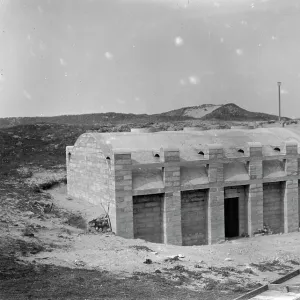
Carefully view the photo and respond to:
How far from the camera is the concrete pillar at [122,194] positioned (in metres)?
18.3

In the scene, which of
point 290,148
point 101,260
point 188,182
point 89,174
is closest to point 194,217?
point 188,182

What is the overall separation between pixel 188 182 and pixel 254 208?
3860 millimetres

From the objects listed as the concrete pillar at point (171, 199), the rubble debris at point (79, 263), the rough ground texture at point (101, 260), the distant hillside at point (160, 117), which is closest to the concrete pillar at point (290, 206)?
the rough ground texture at point (101, 260)

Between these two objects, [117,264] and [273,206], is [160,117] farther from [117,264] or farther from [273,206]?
[117,264]

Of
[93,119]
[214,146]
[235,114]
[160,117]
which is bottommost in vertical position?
[214,146]

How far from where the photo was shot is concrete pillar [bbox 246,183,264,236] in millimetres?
21422

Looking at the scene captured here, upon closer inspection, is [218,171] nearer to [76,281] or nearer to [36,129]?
[76,281]

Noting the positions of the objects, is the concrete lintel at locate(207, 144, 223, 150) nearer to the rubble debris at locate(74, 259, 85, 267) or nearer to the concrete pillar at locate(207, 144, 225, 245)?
the concrete pillar at locate(207, 144, 225, 245)

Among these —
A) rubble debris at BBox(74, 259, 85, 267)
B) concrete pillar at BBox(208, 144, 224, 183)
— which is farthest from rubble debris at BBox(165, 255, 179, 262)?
concrete pillar at BBox(208, 144, 224, 183)

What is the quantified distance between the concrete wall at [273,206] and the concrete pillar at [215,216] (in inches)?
113

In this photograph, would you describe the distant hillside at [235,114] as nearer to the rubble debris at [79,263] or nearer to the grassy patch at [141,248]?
the grassy patch at [141,248]

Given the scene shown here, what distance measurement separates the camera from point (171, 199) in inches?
766

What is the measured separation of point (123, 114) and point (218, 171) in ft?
193

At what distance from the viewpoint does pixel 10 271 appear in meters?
12.7
